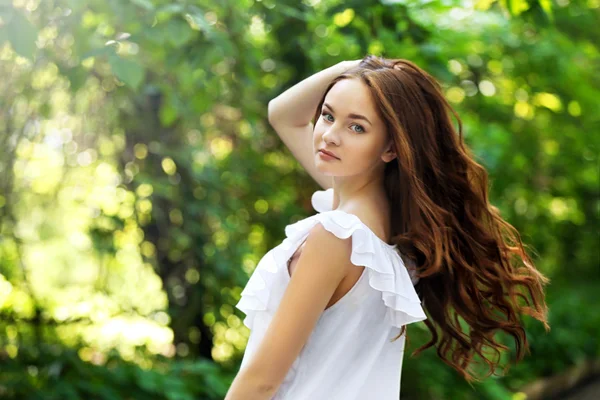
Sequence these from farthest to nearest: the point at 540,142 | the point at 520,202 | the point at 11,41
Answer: the point at 520,202
the point at 540,142
the point at 11,41

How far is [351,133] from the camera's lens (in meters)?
1.61

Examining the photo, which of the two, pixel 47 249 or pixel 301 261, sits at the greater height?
pixel 301 261

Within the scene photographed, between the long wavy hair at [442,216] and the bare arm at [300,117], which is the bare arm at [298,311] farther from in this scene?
the bare arm at [300,117]

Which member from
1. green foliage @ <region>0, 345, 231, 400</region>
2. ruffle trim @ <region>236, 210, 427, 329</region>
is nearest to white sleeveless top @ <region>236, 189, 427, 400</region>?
ruffle trim @ <region>236, 210, 427, 329</region>

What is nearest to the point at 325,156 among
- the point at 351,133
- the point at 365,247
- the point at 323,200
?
the point at 351,133

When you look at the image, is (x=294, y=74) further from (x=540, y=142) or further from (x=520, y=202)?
(x=520, y=202)

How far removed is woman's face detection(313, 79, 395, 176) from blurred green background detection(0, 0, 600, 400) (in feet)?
3.06

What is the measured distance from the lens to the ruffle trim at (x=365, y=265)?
1.54 metres

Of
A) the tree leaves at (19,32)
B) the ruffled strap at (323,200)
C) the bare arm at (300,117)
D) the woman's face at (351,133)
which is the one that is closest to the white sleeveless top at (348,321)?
the woman's face at (351,133)

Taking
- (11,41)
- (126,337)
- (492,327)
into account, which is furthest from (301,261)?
(126,337)

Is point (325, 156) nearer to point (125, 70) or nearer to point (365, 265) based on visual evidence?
point (365, 265)

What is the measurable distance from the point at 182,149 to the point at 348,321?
2.79 metres

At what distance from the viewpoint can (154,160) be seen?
4301mm

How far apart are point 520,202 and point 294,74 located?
3918 millimetres
